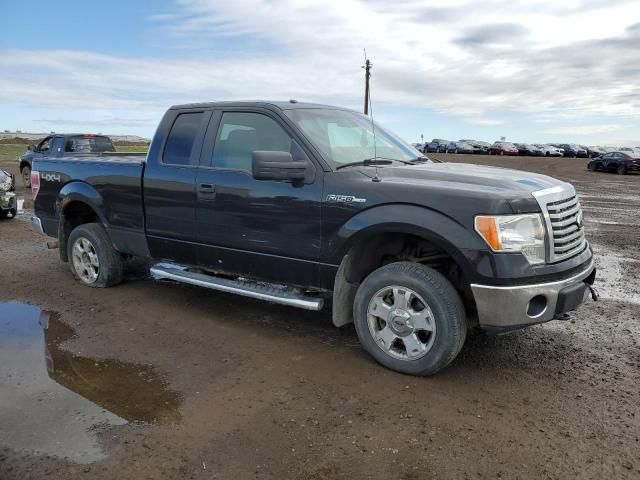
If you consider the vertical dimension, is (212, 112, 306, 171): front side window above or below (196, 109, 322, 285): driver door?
above

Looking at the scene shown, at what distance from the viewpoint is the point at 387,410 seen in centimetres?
351

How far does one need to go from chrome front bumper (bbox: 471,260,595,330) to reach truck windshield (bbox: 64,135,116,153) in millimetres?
13747

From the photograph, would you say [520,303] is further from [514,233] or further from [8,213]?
[8,213]

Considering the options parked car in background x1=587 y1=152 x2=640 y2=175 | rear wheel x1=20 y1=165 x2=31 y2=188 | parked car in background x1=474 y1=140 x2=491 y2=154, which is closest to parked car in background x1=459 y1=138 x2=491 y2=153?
parked car in background x1=474 y1=140 x2=491 y2=154

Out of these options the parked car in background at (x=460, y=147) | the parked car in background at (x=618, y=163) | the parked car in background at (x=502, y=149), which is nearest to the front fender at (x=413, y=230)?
the parked car in background at (x=618, y=163)

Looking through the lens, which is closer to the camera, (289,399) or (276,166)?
(289,399)

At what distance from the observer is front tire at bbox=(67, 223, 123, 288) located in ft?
19.9

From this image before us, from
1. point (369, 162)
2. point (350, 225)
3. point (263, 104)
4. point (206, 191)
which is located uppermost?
point (263, 104)

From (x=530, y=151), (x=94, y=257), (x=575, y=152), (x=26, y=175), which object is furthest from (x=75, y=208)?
(x=575, y=152)

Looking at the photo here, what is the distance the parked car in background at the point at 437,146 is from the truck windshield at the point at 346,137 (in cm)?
5359

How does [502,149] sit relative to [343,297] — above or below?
above

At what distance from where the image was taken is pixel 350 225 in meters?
4.13

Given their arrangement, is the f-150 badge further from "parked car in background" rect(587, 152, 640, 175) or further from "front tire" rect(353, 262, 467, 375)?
"parked car in background" rect(587, 152, 640, 175)

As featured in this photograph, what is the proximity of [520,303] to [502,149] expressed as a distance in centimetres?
5289
